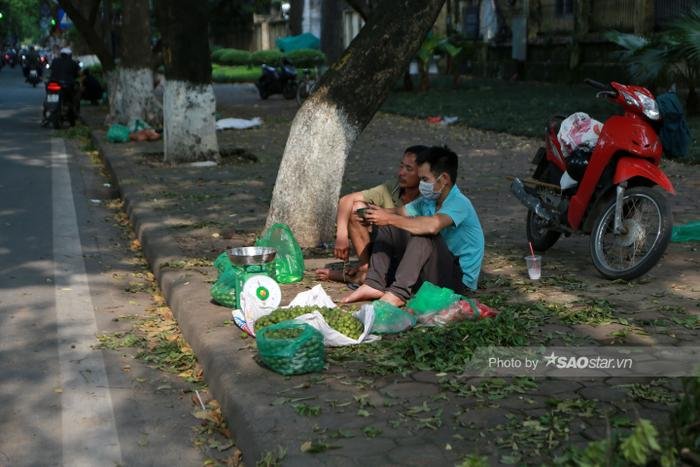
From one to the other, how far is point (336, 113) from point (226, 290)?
210 cm

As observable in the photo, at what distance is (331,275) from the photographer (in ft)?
21.8

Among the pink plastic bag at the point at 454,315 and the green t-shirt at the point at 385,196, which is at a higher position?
the green t-shirt at the point at 385,196

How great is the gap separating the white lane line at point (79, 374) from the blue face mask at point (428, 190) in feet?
6.72

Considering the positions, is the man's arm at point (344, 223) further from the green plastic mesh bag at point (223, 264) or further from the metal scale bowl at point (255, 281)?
the green plastic mesh bag at point (223, 264)

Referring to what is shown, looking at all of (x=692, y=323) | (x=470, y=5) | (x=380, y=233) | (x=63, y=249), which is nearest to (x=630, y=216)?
(x=692, y=323)

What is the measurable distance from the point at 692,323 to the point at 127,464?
9.97 ft

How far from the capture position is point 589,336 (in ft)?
17.2

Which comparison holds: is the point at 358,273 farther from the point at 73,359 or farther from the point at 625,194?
the point at 73,359

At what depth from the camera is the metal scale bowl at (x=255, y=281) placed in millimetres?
5504

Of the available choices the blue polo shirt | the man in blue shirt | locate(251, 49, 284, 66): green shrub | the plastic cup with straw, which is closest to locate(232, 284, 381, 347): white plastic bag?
the man in blue shirt

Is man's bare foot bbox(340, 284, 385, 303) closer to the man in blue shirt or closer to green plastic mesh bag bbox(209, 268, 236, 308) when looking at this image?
the man in blue shirt

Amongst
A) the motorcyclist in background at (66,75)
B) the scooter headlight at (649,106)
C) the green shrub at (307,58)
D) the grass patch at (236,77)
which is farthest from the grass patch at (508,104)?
the grass patch at (236,77)

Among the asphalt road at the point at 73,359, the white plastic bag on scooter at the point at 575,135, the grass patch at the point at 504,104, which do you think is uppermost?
the white plastic bag on scooter at the point at 575,135

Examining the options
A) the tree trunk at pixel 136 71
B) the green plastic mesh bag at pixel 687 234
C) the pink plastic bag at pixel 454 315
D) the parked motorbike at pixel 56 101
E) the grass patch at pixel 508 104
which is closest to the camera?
the pink plastic bag at pixel 454 315
